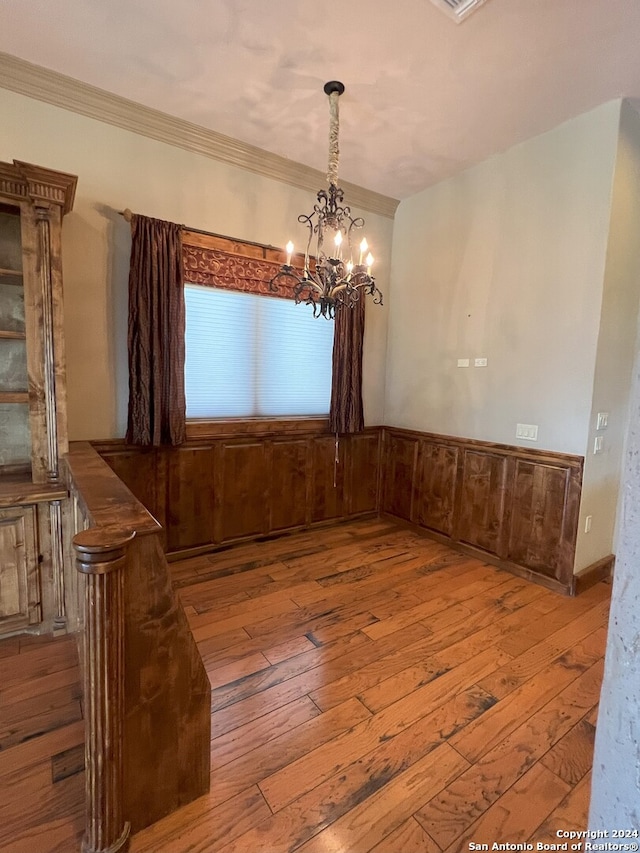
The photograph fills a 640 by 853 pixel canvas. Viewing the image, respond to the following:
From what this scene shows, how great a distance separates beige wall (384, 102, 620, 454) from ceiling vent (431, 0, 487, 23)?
1.27 metres

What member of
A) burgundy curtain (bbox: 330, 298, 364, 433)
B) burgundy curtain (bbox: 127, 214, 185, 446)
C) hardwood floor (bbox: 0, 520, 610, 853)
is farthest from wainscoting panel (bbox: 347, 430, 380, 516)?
burgundy curtain (bbox: 127, 214, 185, 446)

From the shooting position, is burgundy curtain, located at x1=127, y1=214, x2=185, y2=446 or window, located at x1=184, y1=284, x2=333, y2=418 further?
window, located at x1=184, y1=284, x2=333, y2=418

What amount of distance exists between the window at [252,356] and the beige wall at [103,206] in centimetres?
50

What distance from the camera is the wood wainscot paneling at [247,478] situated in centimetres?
304

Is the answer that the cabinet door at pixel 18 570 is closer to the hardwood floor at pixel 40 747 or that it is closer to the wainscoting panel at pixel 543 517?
the hardwood floor at pixel 40 747

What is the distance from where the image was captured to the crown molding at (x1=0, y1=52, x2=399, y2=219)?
7.79ft

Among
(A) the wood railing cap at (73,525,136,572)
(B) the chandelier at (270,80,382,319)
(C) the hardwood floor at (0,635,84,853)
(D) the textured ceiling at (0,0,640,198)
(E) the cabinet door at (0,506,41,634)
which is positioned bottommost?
(C) the hardwood floor at (0,635,84,853)

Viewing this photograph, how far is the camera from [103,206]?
271 cm

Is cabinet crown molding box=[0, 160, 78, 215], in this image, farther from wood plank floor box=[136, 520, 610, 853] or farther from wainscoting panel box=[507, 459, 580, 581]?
wainscoting panel box=[507, 459, 580, 581]

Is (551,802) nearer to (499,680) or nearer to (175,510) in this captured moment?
(499,680)

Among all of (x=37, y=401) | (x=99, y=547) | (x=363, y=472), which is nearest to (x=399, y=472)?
(x=363, y=472)

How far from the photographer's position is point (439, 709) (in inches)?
71.2

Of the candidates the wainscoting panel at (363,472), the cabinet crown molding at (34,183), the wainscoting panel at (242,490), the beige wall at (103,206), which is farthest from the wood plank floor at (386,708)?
the cabinet crown molding at (34,183)

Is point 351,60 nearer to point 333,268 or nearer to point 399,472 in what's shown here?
point 333,268
